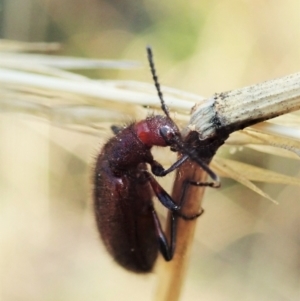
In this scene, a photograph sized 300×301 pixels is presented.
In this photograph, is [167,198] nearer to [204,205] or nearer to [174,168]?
[174,168]

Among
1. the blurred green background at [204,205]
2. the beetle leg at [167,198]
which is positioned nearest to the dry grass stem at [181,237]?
the beetle leg at [167,198]

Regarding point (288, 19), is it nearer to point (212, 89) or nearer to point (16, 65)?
point (212, 89)

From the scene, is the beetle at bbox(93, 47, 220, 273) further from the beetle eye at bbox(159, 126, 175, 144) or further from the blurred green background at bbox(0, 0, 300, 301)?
the blurred green background at bbox(0, 0, 300, 301)

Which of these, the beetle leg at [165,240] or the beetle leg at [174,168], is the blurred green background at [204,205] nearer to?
the beetle leg at [165,240]

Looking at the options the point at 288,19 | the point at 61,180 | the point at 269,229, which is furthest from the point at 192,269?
the point at 288,19

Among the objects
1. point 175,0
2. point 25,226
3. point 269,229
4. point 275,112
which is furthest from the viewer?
point 175,0

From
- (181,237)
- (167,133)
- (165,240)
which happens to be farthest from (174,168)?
(165,240)
